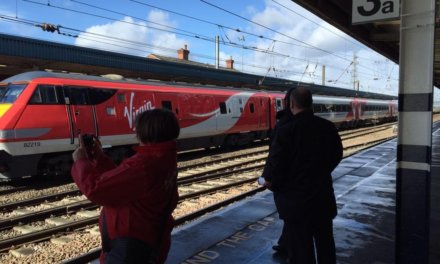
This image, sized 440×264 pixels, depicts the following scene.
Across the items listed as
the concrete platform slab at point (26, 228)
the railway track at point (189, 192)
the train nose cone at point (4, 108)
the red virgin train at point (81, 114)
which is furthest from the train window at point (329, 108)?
the concrete platform slab at point (26, 228)

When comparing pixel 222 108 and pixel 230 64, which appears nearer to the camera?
pixel 222 108

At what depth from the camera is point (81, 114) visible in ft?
38.5

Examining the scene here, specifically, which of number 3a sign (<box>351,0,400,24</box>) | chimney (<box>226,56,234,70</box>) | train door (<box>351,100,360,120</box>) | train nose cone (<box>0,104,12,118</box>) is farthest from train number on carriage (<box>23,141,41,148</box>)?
chimney (<box>226,56,234,70</box>)

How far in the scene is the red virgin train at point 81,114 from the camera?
1038 cm

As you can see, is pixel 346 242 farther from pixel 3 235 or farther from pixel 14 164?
pixel 14 164

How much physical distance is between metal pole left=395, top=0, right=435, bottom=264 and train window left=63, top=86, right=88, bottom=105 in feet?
31.5

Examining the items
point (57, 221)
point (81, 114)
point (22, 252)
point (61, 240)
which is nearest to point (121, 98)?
point (81, 114)

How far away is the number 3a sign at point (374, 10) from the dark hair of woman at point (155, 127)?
92.2 inches

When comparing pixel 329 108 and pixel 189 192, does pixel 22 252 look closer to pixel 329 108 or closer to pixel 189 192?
pixel 189 192

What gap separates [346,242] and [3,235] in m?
5.22

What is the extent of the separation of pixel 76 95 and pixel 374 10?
368 inches

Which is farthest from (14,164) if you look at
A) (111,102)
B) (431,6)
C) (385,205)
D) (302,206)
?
(431,6)

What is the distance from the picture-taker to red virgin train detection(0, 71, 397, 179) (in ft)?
34.1

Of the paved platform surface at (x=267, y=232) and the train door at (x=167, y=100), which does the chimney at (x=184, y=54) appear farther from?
the paved platform surface at (x=267, y=232)
